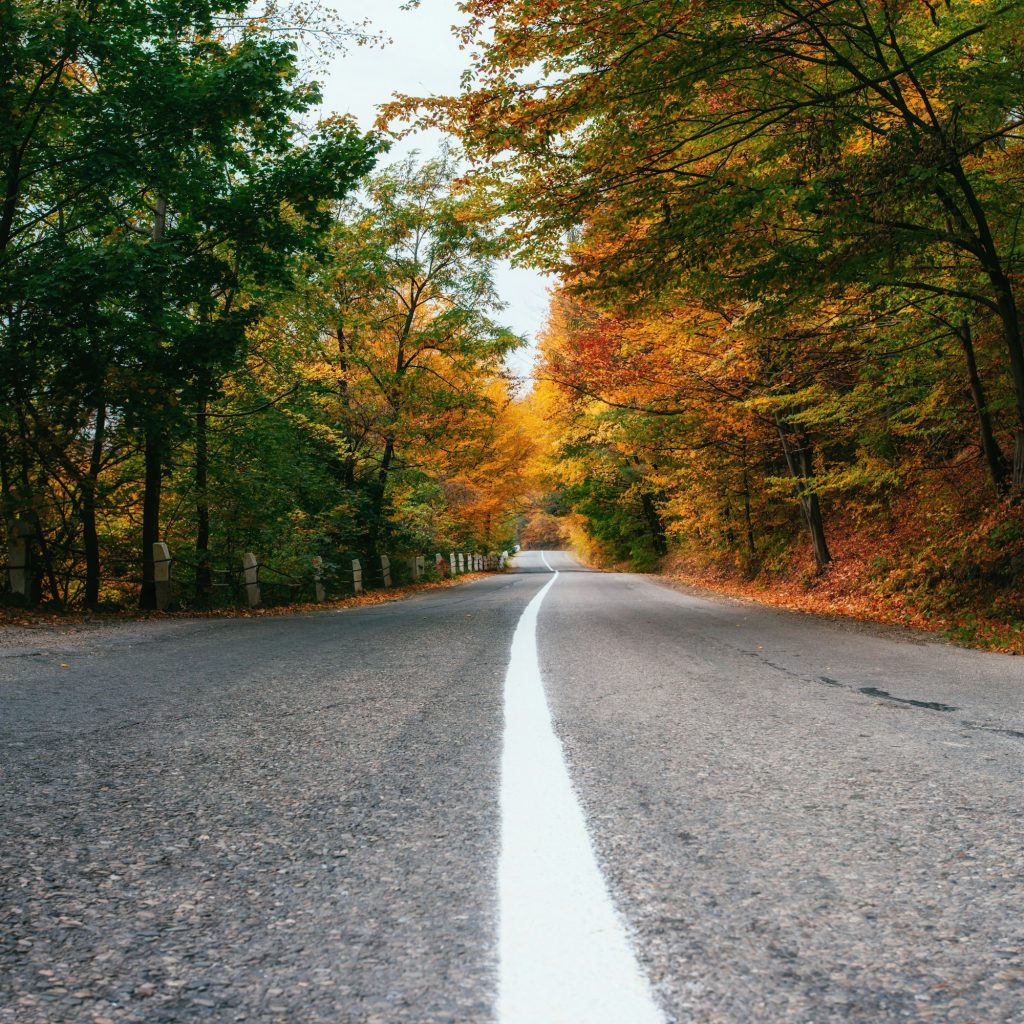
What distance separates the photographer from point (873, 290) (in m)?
8.74

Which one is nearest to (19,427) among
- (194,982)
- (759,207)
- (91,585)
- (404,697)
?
(91,585)

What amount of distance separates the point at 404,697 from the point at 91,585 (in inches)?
385

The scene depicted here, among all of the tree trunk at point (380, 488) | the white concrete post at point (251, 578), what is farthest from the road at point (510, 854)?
the tree trunk at point (380, 488)

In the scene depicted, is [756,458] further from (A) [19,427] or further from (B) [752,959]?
(B) [752,959]

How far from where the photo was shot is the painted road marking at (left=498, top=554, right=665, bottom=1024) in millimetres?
1167

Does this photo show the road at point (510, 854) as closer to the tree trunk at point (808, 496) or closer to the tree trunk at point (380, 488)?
the tree trunk at point (808, 496)

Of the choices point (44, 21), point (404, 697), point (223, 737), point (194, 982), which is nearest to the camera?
point (194, 982)

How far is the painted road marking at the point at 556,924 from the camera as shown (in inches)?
45.9

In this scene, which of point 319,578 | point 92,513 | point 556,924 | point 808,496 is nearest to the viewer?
point 556,924

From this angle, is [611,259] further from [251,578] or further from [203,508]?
[203,508]

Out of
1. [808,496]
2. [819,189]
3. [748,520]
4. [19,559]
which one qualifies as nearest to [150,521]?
[19,559]

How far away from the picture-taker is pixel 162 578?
11.4 metres

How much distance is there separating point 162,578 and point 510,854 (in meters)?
11.0

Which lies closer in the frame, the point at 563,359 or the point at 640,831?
the point at 640,831
